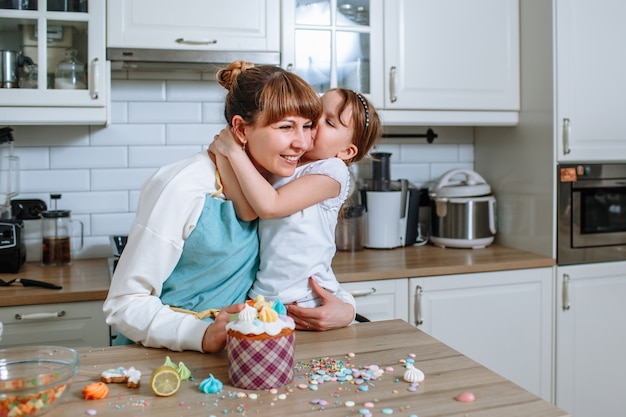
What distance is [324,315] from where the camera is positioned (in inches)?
56.7

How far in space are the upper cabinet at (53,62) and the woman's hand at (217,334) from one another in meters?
1.44

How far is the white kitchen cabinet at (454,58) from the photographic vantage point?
281 cm

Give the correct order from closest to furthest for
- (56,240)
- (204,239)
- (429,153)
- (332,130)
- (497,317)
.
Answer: (204,239) < (332,130) < (56,240) < (497,317) < (429,153)

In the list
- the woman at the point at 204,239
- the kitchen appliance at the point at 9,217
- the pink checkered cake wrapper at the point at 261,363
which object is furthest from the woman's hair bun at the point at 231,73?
the kitchen appliance at the point at 9,217

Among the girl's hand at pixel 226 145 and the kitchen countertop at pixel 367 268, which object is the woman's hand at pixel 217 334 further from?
the kitchen countertop at pixel 367 268

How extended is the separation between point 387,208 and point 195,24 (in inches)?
44.3

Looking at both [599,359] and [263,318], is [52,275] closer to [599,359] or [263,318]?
[263,318]

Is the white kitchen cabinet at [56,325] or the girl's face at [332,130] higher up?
the girl's face at [332,130]

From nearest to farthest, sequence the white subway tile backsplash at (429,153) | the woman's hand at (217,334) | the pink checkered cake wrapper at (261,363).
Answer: the pink checkered cake wrapper at (261,363), the woman's hand at (217,334), the white subway tile backsplash at (429,153)

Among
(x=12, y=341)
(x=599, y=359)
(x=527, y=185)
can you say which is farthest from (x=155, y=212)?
(x=599, y=359)

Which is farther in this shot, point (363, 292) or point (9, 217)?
point (9, 217)

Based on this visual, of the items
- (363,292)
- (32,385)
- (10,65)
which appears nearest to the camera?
(32,385)

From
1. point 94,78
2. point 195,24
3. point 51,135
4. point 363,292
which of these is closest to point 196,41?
point 195,24

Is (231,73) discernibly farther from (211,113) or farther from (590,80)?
(590,80)
